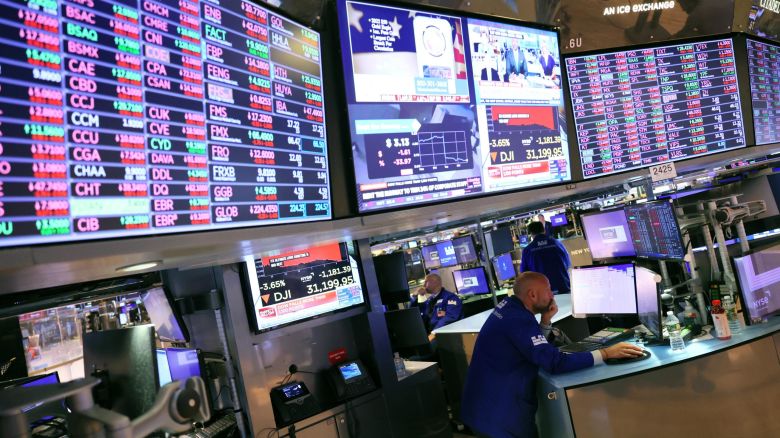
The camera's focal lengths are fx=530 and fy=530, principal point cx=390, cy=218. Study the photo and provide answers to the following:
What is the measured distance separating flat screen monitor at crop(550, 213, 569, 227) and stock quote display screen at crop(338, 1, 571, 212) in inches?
365

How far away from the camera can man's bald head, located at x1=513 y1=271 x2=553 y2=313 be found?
130 inches

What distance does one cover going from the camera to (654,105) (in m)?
3.91

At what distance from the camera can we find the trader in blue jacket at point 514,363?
9.87 feet

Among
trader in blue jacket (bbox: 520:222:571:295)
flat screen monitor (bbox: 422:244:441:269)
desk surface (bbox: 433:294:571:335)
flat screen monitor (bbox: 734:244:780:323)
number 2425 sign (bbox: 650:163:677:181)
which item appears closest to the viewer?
flat screen monitor (bbox: 734:244:780:323)

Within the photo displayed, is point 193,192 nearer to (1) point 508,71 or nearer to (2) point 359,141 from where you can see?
(2) point 359,141

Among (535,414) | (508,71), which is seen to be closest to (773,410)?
(535,414)

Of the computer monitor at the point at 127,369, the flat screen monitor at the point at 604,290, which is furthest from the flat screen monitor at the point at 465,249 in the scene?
the computer monitor at the point at 127,369

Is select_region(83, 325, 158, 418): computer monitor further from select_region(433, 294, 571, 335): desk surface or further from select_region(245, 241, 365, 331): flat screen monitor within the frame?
select_region(433, 294, 571, 335): desk surface

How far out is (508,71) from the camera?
10.3 feet

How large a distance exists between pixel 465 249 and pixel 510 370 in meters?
6.56

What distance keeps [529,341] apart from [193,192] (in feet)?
6.88

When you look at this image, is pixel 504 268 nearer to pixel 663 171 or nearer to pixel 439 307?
pixel 439 307

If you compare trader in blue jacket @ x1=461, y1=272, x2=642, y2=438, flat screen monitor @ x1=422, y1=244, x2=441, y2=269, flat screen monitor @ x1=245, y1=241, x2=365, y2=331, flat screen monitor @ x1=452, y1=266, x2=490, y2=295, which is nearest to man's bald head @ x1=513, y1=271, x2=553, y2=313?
trader in blue jacket @ x1=461, y1=272, x2=642, y2=438

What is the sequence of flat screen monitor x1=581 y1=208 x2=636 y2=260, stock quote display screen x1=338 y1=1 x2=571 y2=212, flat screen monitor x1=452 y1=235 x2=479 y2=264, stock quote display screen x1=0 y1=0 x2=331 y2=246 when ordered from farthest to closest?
flat screen monitor x1=452 y1=235 x2=479 y2=264 < flat screen monitor x1=581 y1=208 x2=636 y2=260 < stock quote display screen x1=338 y1=1 x2=571 y2=212 < stock quote display screen x1=0 y1=0 x2=331 y2=246
